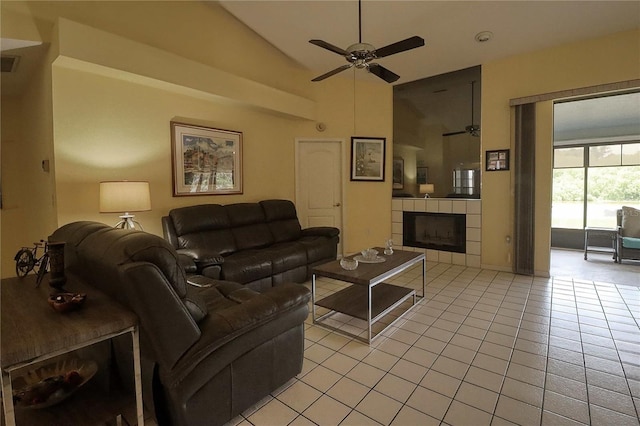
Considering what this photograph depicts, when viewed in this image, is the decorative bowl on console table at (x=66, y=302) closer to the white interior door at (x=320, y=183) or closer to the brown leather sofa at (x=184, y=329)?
the brown leather sofa at (x=184, y=329)

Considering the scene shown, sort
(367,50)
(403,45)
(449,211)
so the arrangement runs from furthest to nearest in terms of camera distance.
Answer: (449,211) → (367,50) → (403,45)

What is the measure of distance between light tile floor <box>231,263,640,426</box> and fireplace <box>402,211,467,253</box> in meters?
1.68

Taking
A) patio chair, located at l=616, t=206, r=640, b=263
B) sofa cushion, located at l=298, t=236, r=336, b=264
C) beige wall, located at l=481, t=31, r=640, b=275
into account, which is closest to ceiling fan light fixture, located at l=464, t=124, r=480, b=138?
beige wall, located at l=481, t=31, r=640, b=275

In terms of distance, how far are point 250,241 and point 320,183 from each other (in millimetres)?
1872

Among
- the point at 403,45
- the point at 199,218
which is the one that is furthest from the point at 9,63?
the point at 403,45

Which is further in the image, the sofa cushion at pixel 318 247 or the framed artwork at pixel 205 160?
the sofa cushion at pixel 318 247

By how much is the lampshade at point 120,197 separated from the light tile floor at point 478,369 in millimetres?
2019

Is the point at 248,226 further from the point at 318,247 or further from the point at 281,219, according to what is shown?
the point at 318,247

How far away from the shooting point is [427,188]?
5.19 meters

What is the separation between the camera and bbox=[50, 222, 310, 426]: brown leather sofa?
1.28 m

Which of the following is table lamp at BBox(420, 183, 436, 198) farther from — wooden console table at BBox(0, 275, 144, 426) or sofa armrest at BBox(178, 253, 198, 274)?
wooden console table at BBox(0, 275, 144, 426)

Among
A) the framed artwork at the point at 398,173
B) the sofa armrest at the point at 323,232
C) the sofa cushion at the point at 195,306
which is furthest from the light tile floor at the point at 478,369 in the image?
the framed artwork at the point at 398,173

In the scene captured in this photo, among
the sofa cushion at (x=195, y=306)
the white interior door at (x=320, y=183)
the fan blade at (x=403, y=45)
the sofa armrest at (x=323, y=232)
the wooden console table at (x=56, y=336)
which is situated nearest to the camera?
the wooden console table at (x=56, y=336)

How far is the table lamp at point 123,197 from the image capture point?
2.78 m
